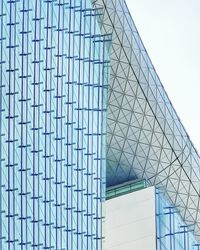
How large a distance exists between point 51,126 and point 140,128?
587 cm

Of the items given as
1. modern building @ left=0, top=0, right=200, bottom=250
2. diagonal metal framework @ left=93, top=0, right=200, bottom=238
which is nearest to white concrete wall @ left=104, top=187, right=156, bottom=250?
modern building @ left=0, top=0, right=200, bottom=250

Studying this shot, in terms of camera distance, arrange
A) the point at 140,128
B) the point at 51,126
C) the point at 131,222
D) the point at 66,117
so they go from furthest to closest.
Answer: the point at 140,128
the point at 131,222
the point at 66,117
the point at 51,126

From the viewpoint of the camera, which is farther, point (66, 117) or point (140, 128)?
point (140, 128)

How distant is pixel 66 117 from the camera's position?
50.4 metres

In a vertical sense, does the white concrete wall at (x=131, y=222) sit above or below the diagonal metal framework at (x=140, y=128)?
below

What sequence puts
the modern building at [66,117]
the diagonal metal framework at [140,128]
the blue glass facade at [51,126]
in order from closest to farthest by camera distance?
the blue glass facade at [51,126]
the modern building at [66,117]
the diagonal metal framework at [140,128]

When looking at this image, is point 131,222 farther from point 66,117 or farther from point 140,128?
point 66,117

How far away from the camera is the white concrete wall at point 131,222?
168 feet

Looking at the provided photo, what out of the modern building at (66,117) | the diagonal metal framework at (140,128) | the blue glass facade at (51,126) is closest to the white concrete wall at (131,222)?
the modern building at (66,117)

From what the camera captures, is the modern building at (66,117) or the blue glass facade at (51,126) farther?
the modern building at (66,117)

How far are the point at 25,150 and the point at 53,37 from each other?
191 inches

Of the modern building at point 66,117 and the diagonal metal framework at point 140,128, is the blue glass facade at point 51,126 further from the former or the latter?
the diagonal metal framework at point 140,128

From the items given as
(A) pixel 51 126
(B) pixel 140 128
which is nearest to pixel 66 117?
(A) pixel 51 126

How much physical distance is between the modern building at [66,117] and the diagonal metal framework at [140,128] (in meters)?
0.05
